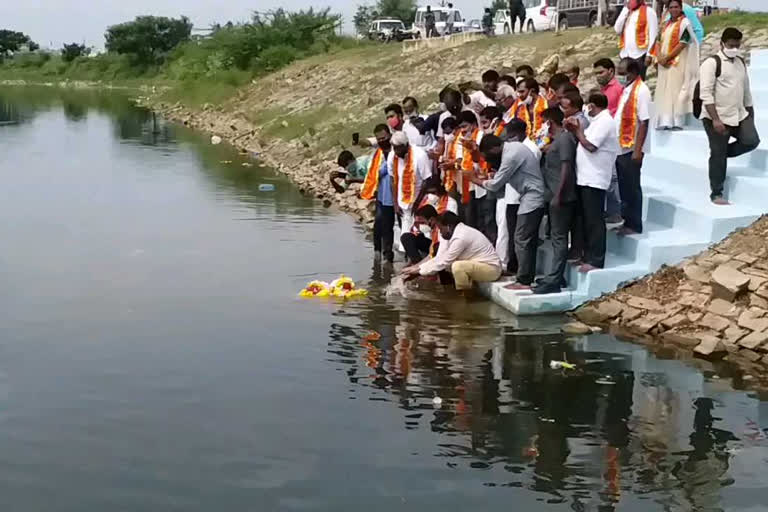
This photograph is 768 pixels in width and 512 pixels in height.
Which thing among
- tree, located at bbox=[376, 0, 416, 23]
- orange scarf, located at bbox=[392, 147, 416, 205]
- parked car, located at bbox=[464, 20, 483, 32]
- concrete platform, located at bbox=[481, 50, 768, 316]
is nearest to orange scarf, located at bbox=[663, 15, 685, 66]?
concrete platform, located at bbox=[481, 50, 768, 316]

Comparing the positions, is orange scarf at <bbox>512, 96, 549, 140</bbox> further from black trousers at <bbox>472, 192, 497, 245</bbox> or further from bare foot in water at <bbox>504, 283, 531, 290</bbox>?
bare foot in water at <bbox>504, 283, 531, 290</bbox>

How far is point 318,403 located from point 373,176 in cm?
533

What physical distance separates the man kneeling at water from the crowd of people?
13mm

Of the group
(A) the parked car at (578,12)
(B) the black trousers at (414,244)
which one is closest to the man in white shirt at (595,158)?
(B) the black trousers at (414,244)

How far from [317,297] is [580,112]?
3.35 metres

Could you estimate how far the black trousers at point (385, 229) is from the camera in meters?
13.2

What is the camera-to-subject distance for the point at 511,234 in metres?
11.3

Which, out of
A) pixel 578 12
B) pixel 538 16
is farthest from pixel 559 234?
pixel 538 16

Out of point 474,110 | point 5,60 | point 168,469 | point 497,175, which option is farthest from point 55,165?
point 5,60

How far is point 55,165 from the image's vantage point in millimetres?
26016

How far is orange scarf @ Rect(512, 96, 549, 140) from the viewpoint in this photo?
1157cm

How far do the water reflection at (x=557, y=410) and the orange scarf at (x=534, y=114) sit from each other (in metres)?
2.28

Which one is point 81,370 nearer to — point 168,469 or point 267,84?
point 168,469

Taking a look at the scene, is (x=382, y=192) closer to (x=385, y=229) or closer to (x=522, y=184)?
(x=385, y=229)
